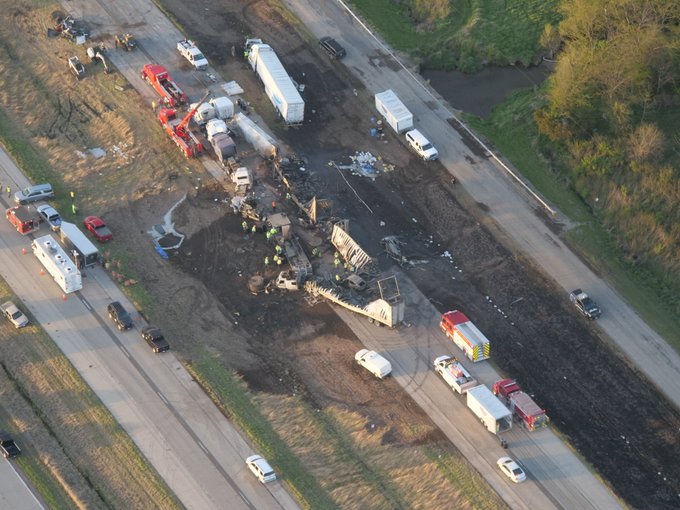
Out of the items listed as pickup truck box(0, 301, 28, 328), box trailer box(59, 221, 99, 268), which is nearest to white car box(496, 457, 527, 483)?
box trailer box(59, 221, 99, 268)

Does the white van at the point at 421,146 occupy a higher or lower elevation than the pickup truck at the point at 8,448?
lower

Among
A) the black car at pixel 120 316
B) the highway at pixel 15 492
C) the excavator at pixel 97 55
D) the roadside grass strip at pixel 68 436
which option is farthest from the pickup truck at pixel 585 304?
the excavator at pixel 97 55

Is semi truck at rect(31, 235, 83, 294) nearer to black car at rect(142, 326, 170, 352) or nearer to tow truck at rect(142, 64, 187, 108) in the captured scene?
black car at rect(142, 326, 170, 352)

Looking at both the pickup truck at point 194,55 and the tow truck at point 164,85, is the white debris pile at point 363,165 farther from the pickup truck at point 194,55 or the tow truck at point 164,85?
the pickup truck at point 194,55

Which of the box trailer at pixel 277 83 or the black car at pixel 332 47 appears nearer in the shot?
the box trailer at pixel 277 83

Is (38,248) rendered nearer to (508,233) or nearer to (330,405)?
(330,405)

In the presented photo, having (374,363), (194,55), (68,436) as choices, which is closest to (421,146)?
(194,55)

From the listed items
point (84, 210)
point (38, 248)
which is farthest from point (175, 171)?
point (38, 248)
